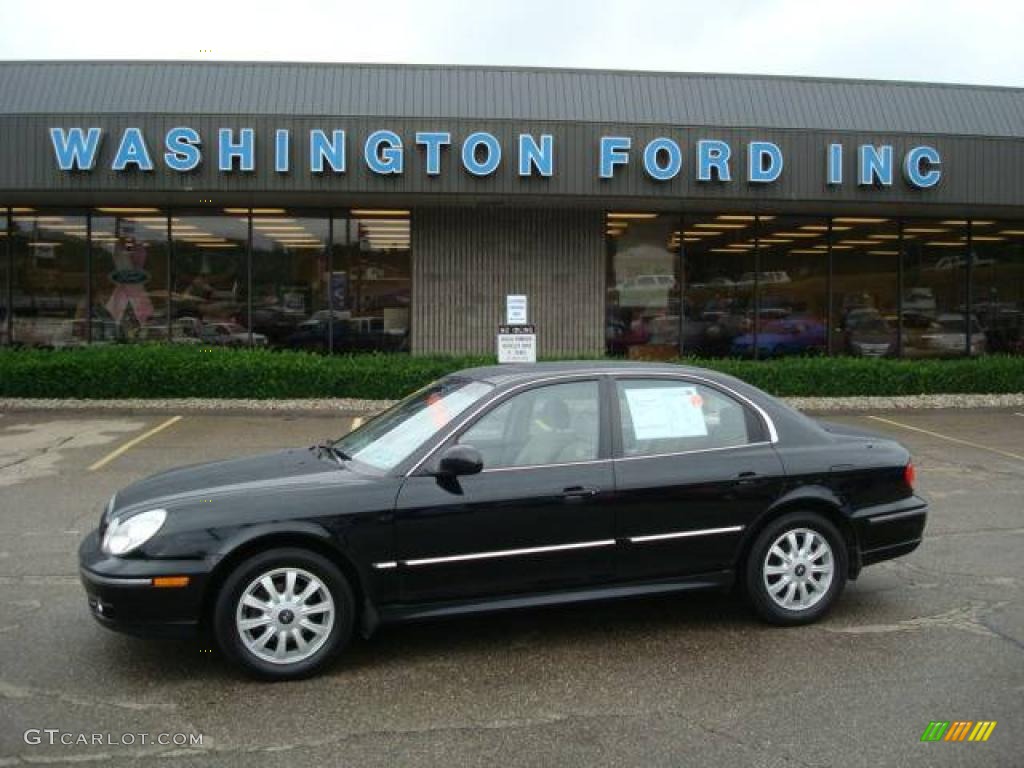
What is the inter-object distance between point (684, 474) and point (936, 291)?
16825 millimetres

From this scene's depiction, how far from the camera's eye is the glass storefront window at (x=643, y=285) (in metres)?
18.5

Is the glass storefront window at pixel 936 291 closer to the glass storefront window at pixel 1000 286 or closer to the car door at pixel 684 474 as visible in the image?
the glass storefront window at pixel 1000 286

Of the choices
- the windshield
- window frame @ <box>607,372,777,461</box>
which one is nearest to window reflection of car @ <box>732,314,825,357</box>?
window frame @ <box>607,372,777,461</box>

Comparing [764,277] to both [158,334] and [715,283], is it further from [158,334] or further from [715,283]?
[158,334]

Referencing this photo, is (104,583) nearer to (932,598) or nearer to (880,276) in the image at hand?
(932,598)

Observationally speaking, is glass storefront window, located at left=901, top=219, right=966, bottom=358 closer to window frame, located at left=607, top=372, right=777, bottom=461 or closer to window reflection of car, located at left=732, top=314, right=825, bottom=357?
window reflection of car, located at left=732, top=314, right=825, bottom=357

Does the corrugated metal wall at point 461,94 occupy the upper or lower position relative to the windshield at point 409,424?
upper

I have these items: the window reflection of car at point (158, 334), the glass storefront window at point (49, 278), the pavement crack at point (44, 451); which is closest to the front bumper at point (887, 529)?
the pavement crack at point (44, 451)

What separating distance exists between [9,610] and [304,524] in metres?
2.17

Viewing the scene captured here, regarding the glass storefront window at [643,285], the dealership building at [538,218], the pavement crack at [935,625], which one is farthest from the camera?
the glass storefront window at [643,285]

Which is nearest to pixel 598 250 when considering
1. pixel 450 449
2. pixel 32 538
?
pixel 32 538

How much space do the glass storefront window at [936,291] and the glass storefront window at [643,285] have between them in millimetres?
4798

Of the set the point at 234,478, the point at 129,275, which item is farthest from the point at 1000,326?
the point at 234,478

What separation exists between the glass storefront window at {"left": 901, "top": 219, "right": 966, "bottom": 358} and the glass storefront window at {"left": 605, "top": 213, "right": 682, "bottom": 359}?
4.80 metres
